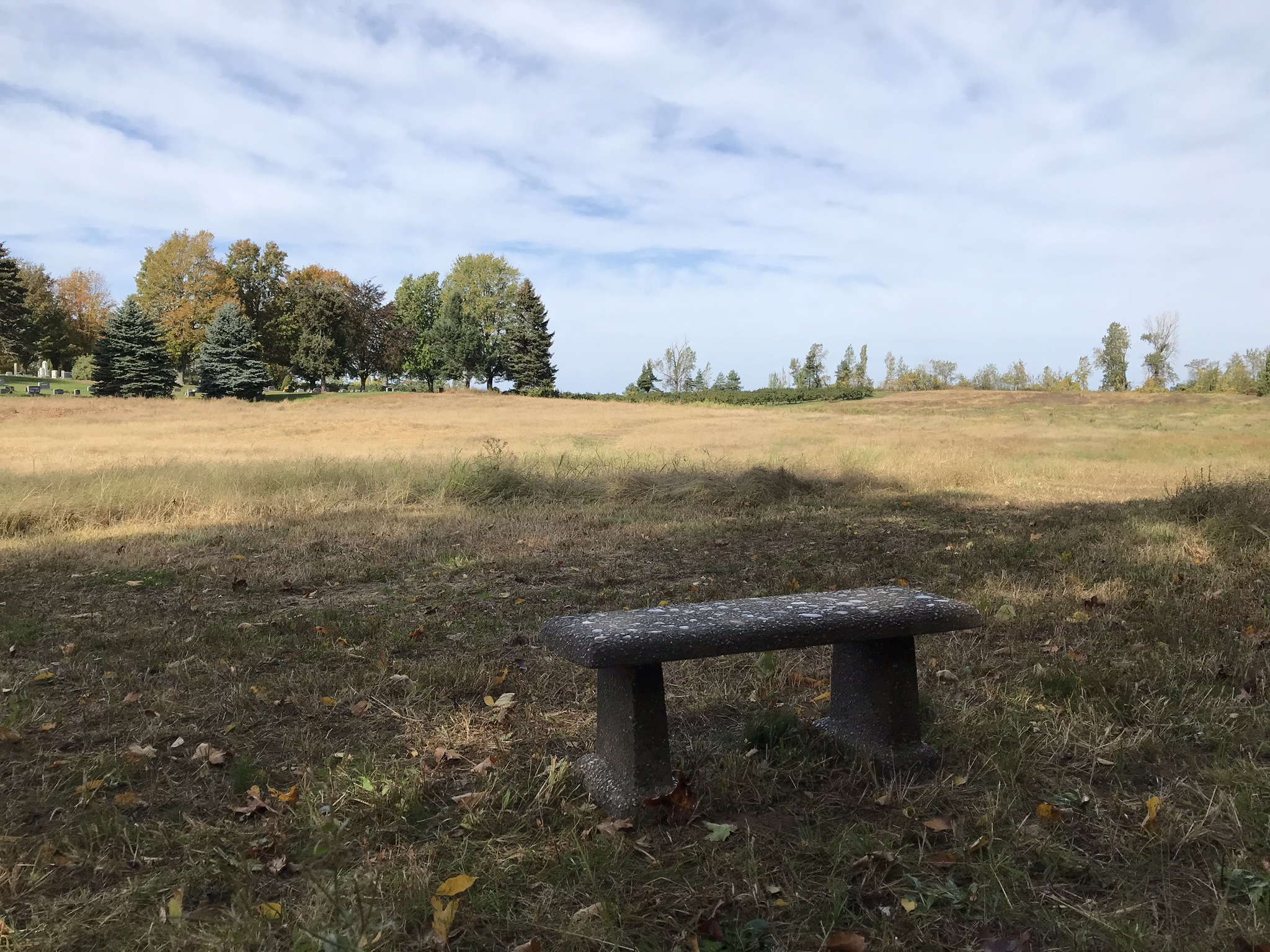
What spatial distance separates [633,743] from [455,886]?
76 cm

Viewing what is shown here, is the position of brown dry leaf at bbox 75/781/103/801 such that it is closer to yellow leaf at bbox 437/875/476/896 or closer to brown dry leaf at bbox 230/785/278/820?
brown dry leaf at bbox 230/785/278/820

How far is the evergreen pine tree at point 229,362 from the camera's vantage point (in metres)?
51.3

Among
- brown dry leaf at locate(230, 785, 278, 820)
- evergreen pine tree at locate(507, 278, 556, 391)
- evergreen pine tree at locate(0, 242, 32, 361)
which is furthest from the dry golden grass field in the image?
evergreen pine tree at locate(507, 278, 556, 391)

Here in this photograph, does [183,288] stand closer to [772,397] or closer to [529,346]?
[529,346]

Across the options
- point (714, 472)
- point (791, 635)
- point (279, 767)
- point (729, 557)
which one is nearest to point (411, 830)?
point (279, 767)

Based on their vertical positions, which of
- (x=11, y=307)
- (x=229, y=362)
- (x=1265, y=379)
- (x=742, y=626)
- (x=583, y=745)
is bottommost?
(x=583, y=745)

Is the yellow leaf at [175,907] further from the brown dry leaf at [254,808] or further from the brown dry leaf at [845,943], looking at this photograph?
the brown dry leaf at [845,943]

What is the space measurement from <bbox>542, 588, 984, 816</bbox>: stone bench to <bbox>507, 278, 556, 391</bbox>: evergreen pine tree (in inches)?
2720

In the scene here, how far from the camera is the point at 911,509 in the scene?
10.5 meters

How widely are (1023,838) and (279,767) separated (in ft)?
8.59

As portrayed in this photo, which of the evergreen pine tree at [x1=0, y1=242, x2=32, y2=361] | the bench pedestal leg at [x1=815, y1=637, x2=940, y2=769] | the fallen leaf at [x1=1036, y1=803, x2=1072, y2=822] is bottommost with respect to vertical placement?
the fallen leaf at [x1=1036, y1=803, x2=1072, y2=822]

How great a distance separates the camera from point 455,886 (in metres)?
2.28

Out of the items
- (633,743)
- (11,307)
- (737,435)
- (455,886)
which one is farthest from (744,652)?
(11,307)

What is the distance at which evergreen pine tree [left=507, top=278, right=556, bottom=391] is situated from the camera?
73.0 meters
